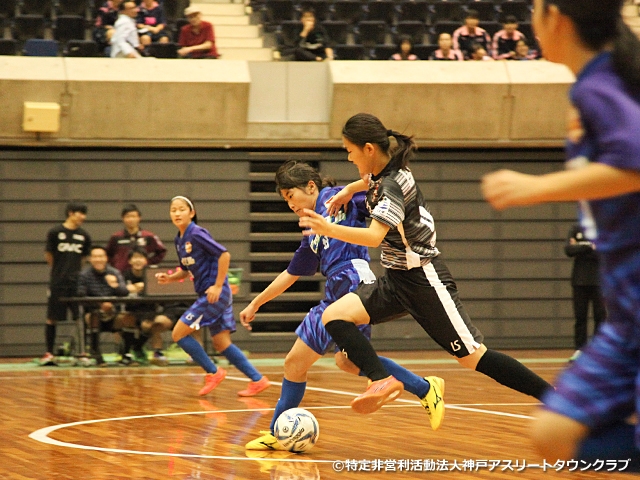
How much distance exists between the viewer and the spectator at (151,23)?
44.7 ft

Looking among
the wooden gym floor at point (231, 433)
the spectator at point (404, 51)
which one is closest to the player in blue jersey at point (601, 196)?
the wooden gym floor at point (231, 433)

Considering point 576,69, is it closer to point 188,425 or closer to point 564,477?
point 564,477

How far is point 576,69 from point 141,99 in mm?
11392

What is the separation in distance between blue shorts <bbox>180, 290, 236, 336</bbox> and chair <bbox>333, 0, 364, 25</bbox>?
7.61 meters

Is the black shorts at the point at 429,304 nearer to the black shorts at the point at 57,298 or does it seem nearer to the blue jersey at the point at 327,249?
the blue jersey at the point at 327,249

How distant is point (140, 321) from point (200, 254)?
10.6 ft

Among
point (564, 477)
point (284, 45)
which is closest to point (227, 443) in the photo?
point (564, 477)

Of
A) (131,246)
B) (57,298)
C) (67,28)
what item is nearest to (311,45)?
(67,28)

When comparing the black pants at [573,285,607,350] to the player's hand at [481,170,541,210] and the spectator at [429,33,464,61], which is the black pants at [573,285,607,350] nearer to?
the spectator at [429,33,464,61]

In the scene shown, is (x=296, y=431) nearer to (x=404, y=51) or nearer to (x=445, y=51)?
(x=404, y=51)

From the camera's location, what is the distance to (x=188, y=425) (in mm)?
6098

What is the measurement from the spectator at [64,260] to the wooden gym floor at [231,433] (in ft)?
6.71

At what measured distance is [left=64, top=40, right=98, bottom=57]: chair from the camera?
13.1 meters

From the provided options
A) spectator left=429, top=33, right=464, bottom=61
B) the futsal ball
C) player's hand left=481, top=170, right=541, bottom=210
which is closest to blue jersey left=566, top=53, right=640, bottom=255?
player's hand left=481, top=170, right=541, bottom=210
